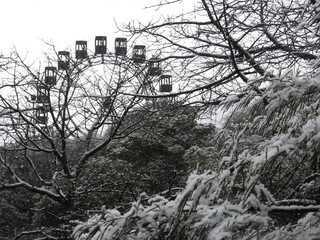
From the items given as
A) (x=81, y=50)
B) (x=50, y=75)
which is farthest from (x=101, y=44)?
(x=50, y=75)

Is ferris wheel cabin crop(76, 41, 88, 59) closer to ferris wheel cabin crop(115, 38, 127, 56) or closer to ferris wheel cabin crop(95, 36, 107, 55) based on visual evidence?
ferris wheel cabin crop(95, 36, 107, 55)

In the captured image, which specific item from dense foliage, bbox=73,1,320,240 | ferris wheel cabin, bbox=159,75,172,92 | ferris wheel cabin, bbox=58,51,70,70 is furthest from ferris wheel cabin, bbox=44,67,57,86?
dense foliage, bbox=73,1,320,240

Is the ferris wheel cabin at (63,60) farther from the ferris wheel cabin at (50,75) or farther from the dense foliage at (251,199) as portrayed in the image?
the dense foliage at (251,199)

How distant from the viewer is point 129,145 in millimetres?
12320

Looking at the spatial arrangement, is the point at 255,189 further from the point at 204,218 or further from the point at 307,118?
the point at 307,118

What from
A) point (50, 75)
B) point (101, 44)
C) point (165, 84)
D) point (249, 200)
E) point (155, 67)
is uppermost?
point (101, 44)

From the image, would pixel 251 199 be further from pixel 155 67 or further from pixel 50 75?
pixel 50 75

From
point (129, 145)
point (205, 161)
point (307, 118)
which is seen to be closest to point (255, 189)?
point (307, 118)

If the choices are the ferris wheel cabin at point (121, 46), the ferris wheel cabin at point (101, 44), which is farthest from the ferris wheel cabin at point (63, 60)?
the ferris wheel cabin at point (121, 46)

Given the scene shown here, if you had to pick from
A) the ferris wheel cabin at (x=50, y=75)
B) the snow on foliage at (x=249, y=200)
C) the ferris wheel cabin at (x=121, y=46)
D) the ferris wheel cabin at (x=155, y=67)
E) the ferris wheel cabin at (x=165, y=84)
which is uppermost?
the ferris wheel cabin at (x=121, y=46)

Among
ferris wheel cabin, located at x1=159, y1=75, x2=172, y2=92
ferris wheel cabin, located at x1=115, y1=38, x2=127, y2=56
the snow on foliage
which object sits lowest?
the snow on foliage

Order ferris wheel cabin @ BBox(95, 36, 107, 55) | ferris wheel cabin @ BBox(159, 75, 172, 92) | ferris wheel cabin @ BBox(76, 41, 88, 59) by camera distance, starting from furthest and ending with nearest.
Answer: ferris wheel cabin @ BBox(76, 41, 88, 59) < ferris wheel cabin @ BBox(95, 36, 107, 55) < ferris wheel cabin @ BBox(159, 75, 172, 92)

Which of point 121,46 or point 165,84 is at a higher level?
point 121,46

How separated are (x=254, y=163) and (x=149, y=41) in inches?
156
